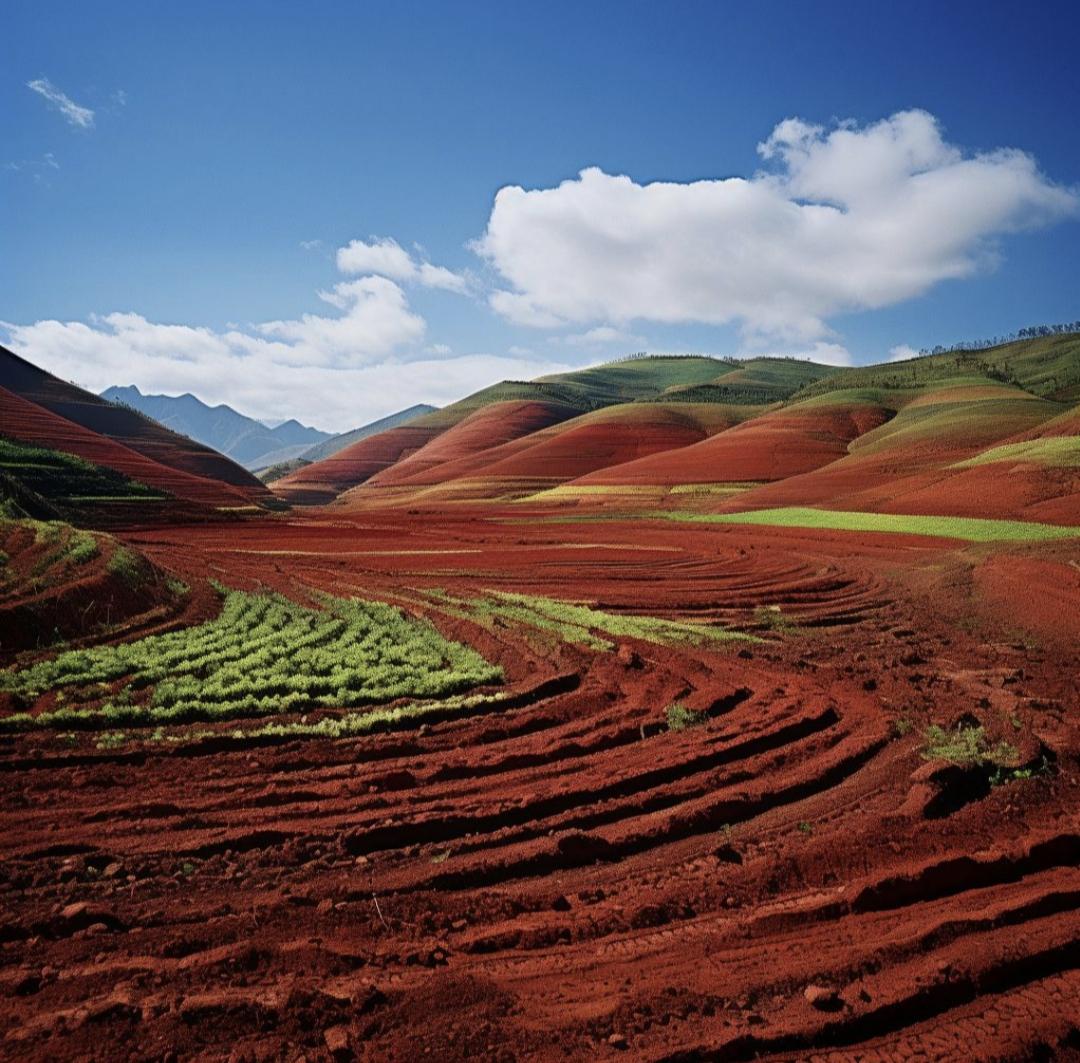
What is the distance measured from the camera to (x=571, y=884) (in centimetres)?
633

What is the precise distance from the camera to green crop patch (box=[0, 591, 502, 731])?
10164 millimetres

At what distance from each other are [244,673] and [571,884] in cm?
803

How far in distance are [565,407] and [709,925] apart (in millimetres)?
167567

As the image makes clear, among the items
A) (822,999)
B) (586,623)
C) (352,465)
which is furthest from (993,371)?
(822,999)

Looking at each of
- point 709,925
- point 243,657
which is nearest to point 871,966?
point 709,925

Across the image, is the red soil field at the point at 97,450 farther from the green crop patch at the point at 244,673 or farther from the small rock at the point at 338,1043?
the small rock at the point at 338,1043

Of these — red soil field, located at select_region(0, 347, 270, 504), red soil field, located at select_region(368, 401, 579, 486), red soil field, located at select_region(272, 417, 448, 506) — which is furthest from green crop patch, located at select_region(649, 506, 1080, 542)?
red soil field, located at select_region(272, 417, 448, 506)

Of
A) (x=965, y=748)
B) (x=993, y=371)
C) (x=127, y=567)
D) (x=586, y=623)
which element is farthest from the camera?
(x=993, y=371)

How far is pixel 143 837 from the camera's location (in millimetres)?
6898

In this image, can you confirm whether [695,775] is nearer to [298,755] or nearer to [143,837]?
[298,755]

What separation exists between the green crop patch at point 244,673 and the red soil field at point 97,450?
208ft

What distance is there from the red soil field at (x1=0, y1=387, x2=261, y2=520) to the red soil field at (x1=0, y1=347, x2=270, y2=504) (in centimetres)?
2016

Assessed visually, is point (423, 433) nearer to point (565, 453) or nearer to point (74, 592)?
point (565, 453)

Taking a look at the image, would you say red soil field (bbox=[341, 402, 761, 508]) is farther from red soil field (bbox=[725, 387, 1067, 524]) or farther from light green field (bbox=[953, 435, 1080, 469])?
light green field (bbox=[953, 435, 1080, 469])
